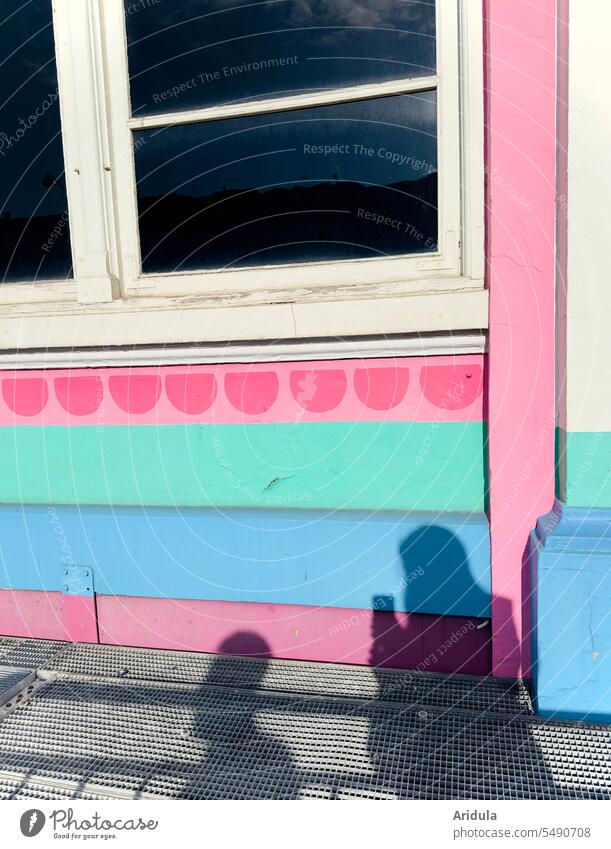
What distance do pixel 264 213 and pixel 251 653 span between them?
161 centimetres

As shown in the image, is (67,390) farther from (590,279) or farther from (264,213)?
(590,279)

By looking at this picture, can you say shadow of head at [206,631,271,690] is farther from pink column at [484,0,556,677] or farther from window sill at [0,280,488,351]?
window sill at [0,280,488,351]

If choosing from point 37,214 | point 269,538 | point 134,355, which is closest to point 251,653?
point 269,538

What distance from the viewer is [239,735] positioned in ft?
6.28

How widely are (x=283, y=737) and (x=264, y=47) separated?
7.42ft

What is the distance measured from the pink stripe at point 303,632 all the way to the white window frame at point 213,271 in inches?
38.3

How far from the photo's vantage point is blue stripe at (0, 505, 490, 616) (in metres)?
2.19

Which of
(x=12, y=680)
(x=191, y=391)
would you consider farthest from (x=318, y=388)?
(x=12, y=680)

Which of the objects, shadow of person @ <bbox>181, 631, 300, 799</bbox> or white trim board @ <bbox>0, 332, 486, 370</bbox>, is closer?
shadow of person @ <bbox>181, 631, 300, 799</bbox>

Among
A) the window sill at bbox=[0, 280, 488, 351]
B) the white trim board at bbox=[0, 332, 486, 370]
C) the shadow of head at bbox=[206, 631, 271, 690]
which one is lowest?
the shadow of head at bbox=[206, 631, 271, 690]

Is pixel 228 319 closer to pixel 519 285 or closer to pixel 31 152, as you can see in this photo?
pixel 519 285

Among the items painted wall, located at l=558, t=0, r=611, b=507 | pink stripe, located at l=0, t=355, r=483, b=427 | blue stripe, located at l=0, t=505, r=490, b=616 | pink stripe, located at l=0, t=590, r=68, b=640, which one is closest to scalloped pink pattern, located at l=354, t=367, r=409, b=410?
pink stripe, located at l=0, t=355, r=483, b=427

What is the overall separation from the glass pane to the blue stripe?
1.00 metres
